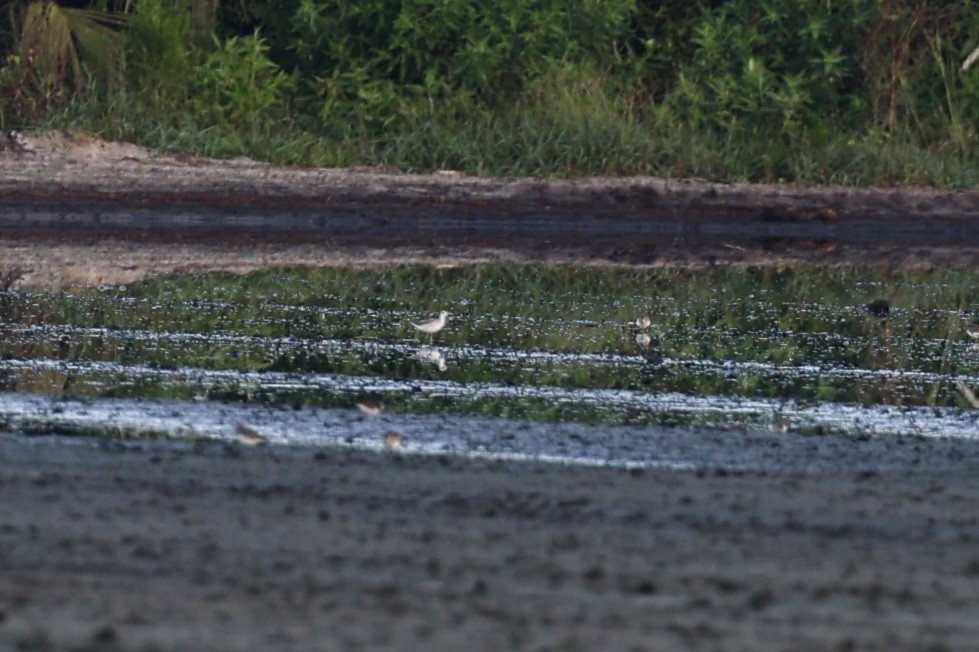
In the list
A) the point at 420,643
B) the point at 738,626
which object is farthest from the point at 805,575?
the point at 420,643

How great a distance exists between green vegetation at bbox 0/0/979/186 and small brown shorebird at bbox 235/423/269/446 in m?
7.91

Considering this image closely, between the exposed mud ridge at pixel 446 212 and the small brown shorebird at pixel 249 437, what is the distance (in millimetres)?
6222

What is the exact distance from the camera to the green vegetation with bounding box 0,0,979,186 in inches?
541

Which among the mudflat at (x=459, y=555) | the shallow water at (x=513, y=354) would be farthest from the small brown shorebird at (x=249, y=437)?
the mudflat at (x=459, y=555)

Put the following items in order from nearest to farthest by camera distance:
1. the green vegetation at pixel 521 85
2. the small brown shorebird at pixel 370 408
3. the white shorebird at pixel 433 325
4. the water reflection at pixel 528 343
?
the small brown shorebird at pixel 370 408 < the water reflection at pixel 528 343 < the white shorebird at pixel 433 325 < the green vegetation at pixel 521 85

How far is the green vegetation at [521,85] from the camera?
13.7 m

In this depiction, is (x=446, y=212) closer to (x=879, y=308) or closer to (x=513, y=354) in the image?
(x=879, y=308)

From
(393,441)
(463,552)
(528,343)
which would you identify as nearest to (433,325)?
(528,343)

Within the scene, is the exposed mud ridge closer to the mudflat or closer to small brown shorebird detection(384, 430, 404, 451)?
small brown shorebird detection(384, 430, 404, 451)

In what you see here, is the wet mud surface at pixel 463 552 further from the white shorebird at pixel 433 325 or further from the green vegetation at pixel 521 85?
the green vegetation at pixel 521 85

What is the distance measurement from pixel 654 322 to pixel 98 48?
23.7 ft

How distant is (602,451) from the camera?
5.61m

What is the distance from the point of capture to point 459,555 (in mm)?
3965

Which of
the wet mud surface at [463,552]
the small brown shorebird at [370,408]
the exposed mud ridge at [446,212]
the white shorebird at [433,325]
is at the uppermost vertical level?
the wet mud surface at [463,552]
